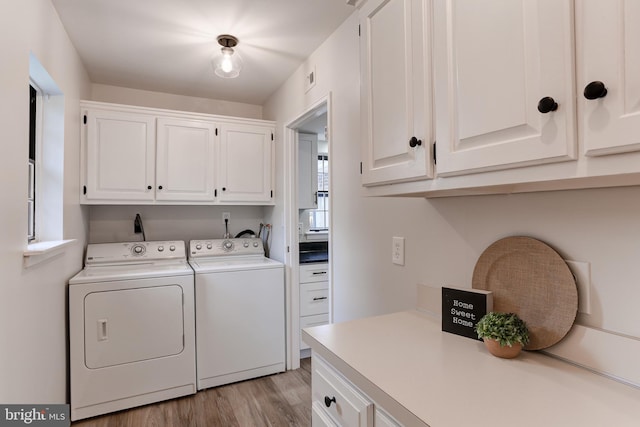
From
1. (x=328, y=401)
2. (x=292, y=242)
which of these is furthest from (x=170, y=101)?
(x=328, y=401)

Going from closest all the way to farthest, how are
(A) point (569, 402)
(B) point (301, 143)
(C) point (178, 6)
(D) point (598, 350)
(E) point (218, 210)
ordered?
(A) point (569, 402)
(D) point (598, 350)
(C) point (178, 6)
(E) point (218, 210)
(B) point (301, 143)

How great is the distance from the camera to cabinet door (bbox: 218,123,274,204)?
2.96 meters

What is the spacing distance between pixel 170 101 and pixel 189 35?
1217 mm

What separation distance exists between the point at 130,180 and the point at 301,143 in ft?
5.64

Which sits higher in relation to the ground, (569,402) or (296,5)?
(296,5)

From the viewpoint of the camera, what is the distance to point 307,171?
146 inches

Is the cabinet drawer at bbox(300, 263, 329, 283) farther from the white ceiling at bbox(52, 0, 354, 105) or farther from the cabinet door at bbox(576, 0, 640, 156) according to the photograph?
the cabinet door at bbox(576, 0, 640, 156)

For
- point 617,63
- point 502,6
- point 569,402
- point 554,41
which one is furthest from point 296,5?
point 569,402

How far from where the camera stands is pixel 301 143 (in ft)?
12.0

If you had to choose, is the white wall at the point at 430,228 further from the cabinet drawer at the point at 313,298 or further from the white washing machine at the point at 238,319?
the cabinet drawer at the point at 313,298

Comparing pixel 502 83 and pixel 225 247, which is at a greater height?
pixel 502 83

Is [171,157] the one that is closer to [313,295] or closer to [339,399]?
[313,295]

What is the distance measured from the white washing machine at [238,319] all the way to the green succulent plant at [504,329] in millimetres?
1998

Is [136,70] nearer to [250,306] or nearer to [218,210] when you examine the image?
[218,210]
